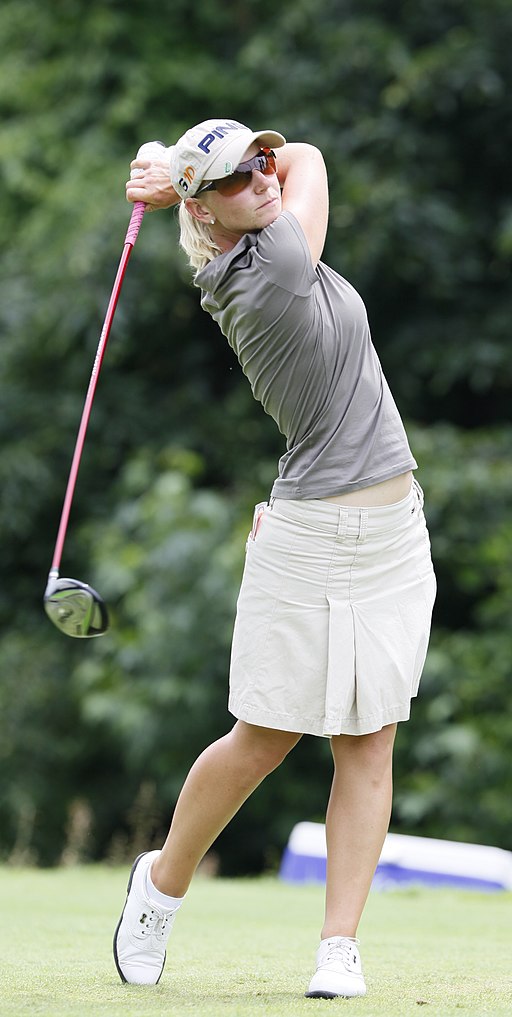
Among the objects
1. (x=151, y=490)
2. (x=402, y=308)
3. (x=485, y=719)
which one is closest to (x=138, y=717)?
(x=151, y=490)

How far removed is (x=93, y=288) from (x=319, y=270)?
6285 millimetres

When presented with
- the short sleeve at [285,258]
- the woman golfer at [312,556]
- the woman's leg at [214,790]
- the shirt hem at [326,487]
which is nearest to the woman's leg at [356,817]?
the woman golfer at [312,556]

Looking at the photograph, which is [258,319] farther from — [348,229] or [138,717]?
[348,229]

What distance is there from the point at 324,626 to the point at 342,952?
1.90ft

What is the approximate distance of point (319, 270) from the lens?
266cm

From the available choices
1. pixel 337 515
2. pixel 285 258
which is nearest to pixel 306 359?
pixel 285 258

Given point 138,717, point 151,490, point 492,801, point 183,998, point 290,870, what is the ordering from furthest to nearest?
point 151,490
point 138,717
point 492,801
point 290,870
point 183,998

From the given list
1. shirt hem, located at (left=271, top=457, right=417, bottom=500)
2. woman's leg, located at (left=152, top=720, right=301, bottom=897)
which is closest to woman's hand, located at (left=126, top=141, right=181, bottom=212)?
shirt hem, located at (left=271, top=457, right=417, bottom=500)

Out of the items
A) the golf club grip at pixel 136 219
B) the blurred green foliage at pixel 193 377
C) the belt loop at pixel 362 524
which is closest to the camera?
the belt loop at pixel 362 524

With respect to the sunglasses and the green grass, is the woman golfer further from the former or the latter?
the green grass

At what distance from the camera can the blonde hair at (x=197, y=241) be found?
105 inches

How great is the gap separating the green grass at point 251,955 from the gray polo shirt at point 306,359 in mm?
912

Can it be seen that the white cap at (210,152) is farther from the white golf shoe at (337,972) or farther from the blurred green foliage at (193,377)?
the blurred green foliage at (193,377)

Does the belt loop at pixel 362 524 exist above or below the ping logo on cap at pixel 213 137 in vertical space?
below
